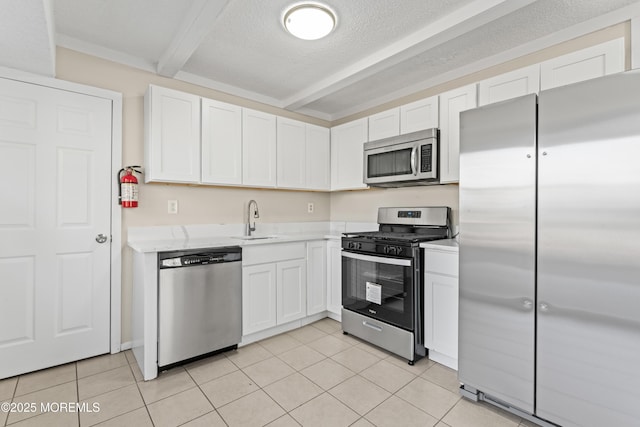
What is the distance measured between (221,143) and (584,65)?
111 inches

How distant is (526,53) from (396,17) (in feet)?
3.83

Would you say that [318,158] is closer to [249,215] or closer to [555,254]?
[249,215]

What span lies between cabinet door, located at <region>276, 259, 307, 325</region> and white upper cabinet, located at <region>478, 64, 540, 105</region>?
7.04ft

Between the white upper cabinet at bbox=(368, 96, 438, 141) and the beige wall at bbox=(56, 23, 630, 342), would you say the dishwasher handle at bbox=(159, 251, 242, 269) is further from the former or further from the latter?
the white upper cabinet at bbox=(368, 96, 438, 141)

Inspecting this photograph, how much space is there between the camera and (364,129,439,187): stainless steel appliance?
8.63 feet

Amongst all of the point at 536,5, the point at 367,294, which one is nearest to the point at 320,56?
the point at 536,5

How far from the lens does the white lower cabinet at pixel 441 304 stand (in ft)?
7.25

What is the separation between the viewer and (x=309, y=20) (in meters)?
2.00

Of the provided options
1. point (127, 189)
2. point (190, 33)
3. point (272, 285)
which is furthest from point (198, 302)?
point (190, 33)

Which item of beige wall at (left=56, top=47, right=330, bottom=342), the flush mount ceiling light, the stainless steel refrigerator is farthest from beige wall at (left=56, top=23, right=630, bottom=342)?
the flush mount ceiling light

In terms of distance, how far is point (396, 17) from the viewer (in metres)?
2.05

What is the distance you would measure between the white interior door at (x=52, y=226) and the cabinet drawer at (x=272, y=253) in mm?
1127

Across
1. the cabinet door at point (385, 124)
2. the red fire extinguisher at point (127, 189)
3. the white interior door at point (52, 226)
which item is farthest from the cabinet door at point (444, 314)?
the white interior door at point (52, 226)

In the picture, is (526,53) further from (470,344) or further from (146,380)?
(146,380)
